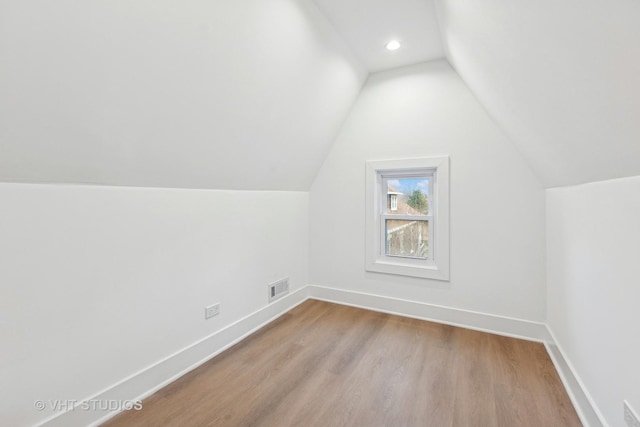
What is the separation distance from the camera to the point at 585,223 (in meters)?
1.69

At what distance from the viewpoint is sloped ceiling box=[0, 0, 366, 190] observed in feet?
3.51

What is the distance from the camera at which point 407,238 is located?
316 centimetres

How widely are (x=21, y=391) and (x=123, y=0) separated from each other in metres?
1.79

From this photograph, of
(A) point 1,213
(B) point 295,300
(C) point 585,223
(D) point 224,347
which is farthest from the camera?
(B) point 295,300

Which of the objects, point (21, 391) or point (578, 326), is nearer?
point (21, 391)

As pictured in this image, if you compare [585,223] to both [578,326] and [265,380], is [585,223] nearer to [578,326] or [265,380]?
[578,326]

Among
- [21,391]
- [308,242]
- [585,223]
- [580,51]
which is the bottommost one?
[21,391]

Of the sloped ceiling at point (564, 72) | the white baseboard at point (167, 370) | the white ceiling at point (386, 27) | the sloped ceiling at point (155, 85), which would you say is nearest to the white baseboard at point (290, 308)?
the white baseboard at point (167, 370)

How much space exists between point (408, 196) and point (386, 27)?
163 centimetres

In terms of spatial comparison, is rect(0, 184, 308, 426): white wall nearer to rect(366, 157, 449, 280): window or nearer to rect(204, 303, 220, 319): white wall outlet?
rect(204, 303, 220, 319): white wall outlet

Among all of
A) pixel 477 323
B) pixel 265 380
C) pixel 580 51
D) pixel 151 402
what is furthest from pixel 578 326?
pixel 151 402

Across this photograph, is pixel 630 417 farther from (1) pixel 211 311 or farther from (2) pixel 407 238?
(1) pixel 211 311

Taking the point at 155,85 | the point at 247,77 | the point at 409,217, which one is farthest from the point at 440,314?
the point at 155,85

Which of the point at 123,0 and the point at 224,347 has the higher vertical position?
the point at 123,0
